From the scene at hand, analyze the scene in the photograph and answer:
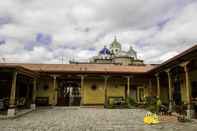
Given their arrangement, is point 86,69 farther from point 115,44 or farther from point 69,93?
point 115,44

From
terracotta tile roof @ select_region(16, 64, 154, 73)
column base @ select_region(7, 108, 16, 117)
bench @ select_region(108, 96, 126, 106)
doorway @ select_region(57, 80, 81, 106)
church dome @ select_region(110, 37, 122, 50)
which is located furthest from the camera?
church dome @ select_region(110, 37, 122, 50)

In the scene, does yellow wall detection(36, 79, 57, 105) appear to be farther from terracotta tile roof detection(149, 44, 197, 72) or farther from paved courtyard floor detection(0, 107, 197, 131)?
terracotta tile roof detection(149, 44, 197, 72)

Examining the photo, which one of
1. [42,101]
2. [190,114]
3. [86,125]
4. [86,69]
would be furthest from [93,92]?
[86,125]

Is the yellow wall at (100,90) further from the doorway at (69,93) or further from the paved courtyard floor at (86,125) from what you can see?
the paved courtyard floor at (86,125)

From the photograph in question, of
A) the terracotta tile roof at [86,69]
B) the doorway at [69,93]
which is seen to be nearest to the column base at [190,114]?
the terracotta tile roof at [86,69]

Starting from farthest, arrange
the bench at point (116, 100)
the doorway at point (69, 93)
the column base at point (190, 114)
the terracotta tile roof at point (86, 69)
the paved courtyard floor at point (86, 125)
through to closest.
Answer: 1. the doorway at point (69, 93)
2. the terracotta tile roof at point (86, 69)
3. the bench at point (116, 100)
4. the column base at point (190, 114)
5. the paved courtyard floor at point (86, 125)

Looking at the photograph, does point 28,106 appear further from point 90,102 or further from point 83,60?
point 83,60

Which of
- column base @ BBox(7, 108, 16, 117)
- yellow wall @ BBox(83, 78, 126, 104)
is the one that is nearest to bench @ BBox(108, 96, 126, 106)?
yellow wall @ BBox(83, 78, 126, 104)

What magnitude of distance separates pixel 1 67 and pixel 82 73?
23.9 feet

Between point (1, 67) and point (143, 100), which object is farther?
point (143, 100)

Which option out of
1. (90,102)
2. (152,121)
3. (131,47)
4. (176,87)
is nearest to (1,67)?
(152,121)

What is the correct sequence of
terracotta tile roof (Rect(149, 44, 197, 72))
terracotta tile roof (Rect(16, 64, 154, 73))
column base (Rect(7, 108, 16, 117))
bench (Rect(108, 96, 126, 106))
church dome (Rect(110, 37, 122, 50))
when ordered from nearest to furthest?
terracotta tile roof (Rect(149, 44, 197, 72))
column base (Rect(7, 108, 16, 117))
bench (Rect(108, 96, 126, 106))
terracotta tile roof (Rect(16, 64, 154, 73))
church dome (Rect(110, 37, 122, 50))

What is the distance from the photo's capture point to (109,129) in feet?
23.5

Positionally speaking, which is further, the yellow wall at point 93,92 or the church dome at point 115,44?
the church dome at point 115,44
